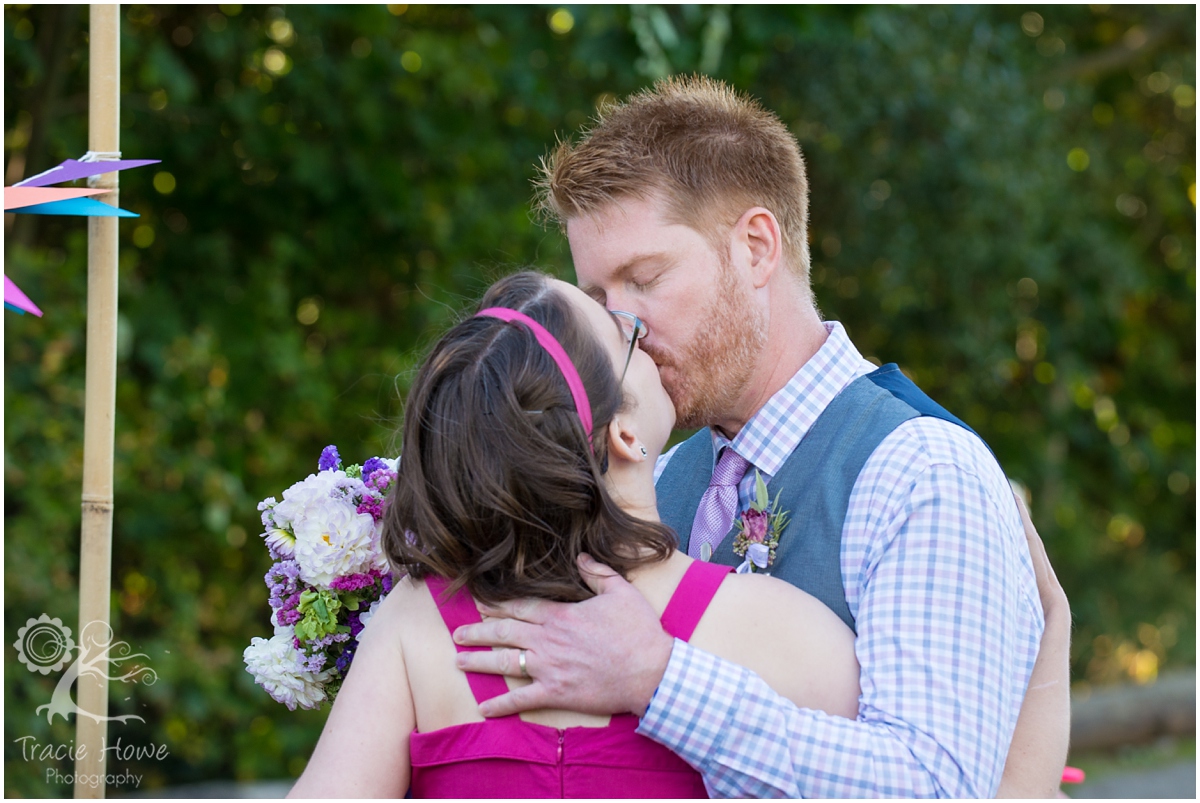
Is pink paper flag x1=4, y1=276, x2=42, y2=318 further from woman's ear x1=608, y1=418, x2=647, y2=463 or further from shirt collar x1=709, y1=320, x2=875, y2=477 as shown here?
shirt collar x1=709, y1=320, x2=875, y2=477

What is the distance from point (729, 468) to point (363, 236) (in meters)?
3.53

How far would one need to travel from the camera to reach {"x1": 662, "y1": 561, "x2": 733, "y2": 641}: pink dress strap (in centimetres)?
158

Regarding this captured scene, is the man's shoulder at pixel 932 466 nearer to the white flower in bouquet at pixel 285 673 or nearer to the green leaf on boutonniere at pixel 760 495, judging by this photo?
the green leaf on boutonniere at pixel 760 495

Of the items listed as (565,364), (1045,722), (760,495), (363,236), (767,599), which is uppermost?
(363,236)

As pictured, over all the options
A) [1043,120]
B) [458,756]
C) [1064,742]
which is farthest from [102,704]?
[1043,120]

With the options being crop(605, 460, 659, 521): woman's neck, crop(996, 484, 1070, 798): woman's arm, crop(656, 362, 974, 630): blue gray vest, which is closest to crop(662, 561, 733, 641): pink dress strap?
crop(605, 460, 659, 521): woman's neck

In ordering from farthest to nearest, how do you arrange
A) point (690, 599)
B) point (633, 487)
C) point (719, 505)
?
1. point (719, 505)
2. point (633, 487)
3. point (690, 599)

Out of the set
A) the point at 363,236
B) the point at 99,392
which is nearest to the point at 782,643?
the point at 99,392

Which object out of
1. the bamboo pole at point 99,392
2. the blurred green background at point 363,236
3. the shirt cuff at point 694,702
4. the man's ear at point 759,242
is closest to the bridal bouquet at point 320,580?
the bamboo pole at point 99,392

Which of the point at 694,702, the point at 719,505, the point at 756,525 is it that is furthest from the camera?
the point at 719,505

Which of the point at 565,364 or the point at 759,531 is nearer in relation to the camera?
the point at 565,364

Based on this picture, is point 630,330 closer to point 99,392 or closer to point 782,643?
point 782,643

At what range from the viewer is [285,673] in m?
1.83

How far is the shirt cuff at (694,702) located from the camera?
4.90ft
